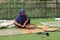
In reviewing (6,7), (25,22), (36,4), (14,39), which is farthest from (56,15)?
(14,39)

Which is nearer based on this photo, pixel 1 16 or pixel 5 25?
pixel 5 25

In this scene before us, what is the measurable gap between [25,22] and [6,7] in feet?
10.3

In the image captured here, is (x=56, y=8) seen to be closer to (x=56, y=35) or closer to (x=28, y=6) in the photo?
(x=28, y=6)

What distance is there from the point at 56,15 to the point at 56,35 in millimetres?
4775

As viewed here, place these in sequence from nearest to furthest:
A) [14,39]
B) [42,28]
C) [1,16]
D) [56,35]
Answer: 1. [14,39]
2. [56,35]
3. [42,28]
4. [1,16]

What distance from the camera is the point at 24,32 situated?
8.09 metres

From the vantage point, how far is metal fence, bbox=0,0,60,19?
11.9 m

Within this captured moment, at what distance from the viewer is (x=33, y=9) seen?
12250 millimetres

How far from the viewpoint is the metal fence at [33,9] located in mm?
11852

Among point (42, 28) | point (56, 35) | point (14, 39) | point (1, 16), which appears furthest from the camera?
point (1, 16)

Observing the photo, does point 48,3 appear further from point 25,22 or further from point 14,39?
point 14,39

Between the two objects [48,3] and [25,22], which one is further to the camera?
[48,3]

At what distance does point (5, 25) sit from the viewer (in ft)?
30.2

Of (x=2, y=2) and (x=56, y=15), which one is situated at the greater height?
(x=2, y=2)
